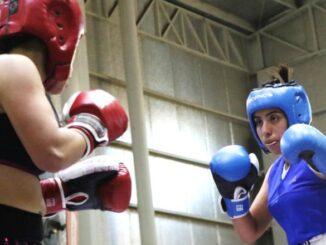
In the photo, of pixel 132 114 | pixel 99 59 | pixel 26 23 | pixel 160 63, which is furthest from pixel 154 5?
pixel 26 23

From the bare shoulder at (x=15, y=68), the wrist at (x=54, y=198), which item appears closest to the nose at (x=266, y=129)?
the wrist at (x=54, y=198)

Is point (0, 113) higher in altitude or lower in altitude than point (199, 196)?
lower

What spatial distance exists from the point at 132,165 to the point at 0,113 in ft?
20.7

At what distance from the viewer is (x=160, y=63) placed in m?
8.88

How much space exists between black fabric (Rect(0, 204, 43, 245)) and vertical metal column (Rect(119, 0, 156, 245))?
5.69 m

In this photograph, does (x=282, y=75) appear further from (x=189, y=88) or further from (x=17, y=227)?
(x=189, y=88)

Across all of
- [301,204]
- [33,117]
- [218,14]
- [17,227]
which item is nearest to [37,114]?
[33,117]

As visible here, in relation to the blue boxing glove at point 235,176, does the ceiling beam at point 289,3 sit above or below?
above

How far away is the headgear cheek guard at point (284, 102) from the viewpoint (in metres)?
2.76

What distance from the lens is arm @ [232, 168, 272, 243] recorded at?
2873mm

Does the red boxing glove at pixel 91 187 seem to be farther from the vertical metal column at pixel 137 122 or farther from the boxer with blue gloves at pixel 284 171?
the vertical metal column at pixel 137 122

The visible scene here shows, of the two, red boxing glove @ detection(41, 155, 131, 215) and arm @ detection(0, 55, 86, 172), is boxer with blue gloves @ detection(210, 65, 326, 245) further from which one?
arm @ detection(0, 55, 86, 172)

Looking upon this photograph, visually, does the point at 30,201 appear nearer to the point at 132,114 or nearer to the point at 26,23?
the point at 26,23

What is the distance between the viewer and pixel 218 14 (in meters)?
10.1
